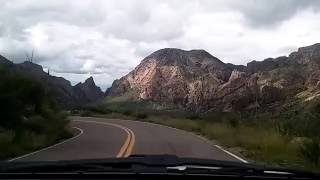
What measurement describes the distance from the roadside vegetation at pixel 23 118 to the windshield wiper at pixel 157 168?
18.9 m

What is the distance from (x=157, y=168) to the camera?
5.43m

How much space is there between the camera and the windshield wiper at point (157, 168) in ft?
17.4

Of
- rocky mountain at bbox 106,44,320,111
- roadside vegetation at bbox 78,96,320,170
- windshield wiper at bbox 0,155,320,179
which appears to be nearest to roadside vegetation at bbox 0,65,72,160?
roadside vegetation at bbox 78,96,320,170

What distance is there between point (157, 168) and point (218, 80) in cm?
12258

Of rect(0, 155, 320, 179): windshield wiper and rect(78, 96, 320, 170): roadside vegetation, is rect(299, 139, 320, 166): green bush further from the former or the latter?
rect(0, 155, 320, 179): windshield wiper

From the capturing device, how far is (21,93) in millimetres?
32219

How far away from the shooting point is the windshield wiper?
5301 millimetres

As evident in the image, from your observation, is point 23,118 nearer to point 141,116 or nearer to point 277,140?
point 277,140

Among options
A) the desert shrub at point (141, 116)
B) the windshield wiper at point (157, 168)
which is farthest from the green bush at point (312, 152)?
the desert shrub at point (141, 116)

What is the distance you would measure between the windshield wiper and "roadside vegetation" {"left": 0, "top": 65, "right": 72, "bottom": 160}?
1889 centimetres

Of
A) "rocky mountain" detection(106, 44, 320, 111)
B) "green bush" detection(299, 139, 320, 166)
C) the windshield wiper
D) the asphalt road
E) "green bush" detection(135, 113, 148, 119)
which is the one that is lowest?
the asphalt road

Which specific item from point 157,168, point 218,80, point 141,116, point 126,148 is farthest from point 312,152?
point 218,80

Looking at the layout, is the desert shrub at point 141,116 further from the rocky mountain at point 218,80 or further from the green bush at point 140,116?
the rocky mountain at point 218,80

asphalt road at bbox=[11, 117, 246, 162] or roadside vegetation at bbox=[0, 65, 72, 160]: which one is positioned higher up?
roadside vegetation at bbox=[0, 65, 72, 160]
